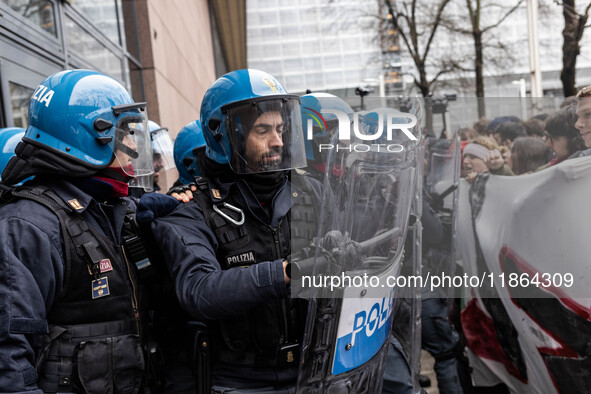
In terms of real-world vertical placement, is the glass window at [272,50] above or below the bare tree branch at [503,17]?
above

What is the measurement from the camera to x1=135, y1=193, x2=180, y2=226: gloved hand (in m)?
1.92

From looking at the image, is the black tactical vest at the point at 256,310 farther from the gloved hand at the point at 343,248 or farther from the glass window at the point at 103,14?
the glass window at the point at 103,14

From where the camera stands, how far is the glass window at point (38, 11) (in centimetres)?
405

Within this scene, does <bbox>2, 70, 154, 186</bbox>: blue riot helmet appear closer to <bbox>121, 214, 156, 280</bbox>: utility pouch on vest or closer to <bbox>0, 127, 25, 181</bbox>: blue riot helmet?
<bbox>121, 214, 156, 280</bbox>: utility pouch on vest

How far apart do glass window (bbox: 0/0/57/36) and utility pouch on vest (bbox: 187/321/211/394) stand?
2994 mm

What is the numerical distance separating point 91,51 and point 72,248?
5.15m

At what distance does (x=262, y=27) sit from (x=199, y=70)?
9476 mm

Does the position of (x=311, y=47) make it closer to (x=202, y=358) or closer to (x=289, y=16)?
(x=289, y=16)

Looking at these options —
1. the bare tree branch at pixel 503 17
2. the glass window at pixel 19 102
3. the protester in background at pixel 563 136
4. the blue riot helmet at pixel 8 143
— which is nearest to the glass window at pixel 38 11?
the glass window at pixel 19 102

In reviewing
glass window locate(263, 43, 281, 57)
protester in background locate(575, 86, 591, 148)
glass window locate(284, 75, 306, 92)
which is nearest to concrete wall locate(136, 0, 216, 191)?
glass window locate(284, 75, 306, 92)

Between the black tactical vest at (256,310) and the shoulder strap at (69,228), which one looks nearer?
the shoulder strap at (69,228)

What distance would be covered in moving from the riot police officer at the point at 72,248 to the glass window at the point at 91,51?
3.89 m

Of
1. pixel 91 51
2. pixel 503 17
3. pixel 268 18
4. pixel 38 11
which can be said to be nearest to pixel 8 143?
pixel 38 11

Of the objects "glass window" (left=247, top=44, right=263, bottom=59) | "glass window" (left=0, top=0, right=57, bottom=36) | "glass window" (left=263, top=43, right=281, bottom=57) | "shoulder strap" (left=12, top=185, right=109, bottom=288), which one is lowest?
"shoulder strap" (left=12, top=185, right=109, bottom=288)
